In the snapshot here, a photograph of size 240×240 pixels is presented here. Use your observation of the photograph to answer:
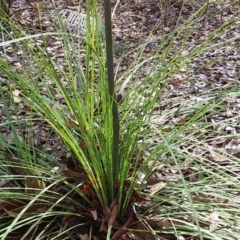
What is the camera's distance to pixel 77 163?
65.7 inches

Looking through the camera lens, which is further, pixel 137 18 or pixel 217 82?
pixel 137 18

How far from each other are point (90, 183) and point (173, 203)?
275 millimetres

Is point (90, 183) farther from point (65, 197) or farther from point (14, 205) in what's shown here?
point (14, 205)

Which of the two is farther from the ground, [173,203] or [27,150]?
[27,150]

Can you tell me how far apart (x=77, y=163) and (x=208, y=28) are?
104 inches

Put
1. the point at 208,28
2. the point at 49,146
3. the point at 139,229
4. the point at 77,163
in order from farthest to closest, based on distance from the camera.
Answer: the point at 208,28
the point at 49,146
the point at 77,163
the point at 139,229

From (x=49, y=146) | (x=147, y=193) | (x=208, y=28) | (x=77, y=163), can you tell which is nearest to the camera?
(x=147, y=193)

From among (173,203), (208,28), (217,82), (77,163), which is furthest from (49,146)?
(208,28)

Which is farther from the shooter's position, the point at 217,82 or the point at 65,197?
the point at 217,82

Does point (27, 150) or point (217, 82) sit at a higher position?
point (27, 150)

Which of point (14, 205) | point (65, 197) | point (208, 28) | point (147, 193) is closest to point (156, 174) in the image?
point (147, 193)

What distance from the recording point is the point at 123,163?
56.7 inches

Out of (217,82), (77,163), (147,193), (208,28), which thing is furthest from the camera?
(208,28)

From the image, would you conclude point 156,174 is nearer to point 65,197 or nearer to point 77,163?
point 77,163
